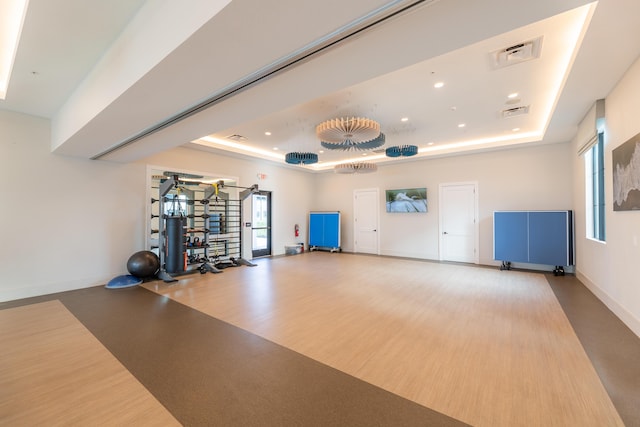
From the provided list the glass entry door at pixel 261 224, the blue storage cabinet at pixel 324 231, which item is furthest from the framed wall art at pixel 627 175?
the glass entry door at pixel 261 224

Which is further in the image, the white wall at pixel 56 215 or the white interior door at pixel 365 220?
the white interior door at pixel 365 220

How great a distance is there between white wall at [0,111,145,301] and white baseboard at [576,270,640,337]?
8.75 m

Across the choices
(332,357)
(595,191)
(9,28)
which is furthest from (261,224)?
(595,191)

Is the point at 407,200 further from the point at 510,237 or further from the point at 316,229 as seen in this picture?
the point at 316,229

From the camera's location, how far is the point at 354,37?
75.6 inches

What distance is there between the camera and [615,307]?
12.3 ft

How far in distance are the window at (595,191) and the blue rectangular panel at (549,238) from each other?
0.92 metres

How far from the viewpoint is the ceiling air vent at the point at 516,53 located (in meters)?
3.12

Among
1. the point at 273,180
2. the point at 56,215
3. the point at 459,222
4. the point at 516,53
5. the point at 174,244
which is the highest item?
the point at 516,53

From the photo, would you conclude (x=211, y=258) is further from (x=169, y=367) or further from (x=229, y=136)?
(x=169, y=367)

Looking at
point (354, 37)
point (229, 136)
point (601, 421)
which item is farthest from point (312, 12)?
point (229, 136)

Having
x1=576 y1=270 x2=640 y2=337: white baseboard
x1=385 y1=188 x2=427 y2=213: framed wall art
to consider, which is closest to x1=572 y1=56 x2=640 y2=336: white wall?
x1=576 y1=270 x2=640 y2=337: white baseboard

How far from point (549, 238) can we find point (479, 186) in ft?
7.02

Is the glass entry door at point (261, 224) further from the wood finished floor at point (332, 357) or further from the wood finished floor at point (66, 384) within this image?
the wood finished floor at point (66, 384)
